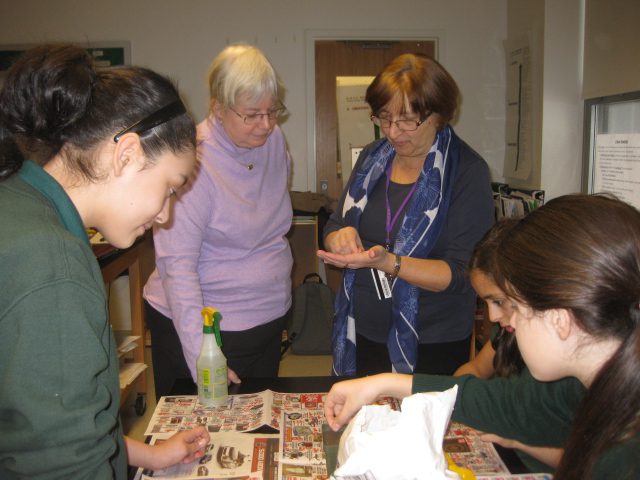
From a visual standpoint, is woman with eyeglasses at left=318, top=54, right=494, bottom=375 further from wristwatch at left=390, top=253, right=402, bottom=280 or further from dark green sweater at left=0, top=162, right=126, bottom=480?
dark green sweater at left=0, top=162, right=126, bottom=480

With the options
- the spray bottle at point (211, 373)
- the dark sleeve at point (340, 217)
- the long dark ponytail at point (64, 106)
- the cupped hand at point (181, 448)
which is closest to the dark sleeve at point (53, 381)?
the long dark ponytail at point (64, 106)

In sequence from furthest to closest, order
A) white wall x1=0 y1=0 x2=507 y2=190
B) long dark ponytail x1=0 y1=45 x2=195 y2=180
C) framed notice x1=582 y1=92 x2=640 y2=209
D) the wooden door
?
the wooden door → white wall x1=0 y1=0 x2=507 y2=190 → framed notice x1=582 y1=92 x2=640 y2=209 → long dark ponytail x1=0 y1=45 x2=195 y2=180

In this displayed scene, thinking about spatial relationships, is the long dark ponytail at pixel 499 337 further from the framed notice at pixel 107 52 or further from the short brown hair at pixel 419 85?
the framed notice at pixel 107 52

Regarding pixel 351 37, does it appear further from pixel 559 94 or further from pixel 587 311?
pixel 587 311

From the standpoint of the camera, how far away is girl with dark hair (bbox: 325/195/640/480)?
0.76 meters

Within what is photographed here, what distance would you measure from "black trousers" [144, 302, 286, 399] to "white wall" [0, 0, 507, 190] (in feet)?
9.52

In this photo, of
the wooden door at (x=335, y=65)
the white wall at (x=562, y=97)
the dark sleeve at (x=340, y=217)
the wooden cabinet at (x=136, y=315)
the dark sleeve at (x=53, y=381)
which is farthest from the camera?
the wooden door at (x=335, y=65)

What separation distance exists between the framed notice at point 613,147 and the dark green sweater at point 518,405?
1.49 m

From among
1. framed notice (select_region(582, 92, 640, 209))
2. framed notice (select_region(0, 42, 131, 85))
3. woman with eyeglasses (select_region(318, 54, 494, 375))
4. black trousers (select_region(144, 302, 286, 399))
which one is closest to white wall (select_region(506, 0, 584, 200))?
framed notice (select_region(582, 92, 640, 209))

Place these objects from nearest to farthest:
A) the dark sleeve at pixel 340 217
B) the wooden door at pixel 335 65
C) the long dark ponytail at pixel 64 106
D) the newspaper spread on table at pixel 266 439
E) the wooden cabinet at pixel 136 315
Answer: the long dark ponytail at pixel 64 106 < the newspaper spread on table at pixel 266 439 < the dark sleeve at pixel 340 217 < the wooden cabinet at pixel 136 315 < the wooden door at pixel 335 65

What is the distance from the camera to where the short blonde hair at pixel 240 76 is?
4.74ft

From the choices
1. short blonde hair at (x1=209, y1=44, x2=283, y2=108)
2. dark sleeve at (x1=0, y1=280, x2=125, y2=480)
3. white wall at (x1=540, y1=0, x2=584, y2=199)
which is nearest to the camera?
dark sleeve at (x1=0, y1=280, x2=125, y2=480)

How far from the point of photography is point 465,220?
1.59 meters

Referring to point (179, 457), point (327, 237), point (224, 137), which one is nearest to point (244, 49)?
point (224, 137)
